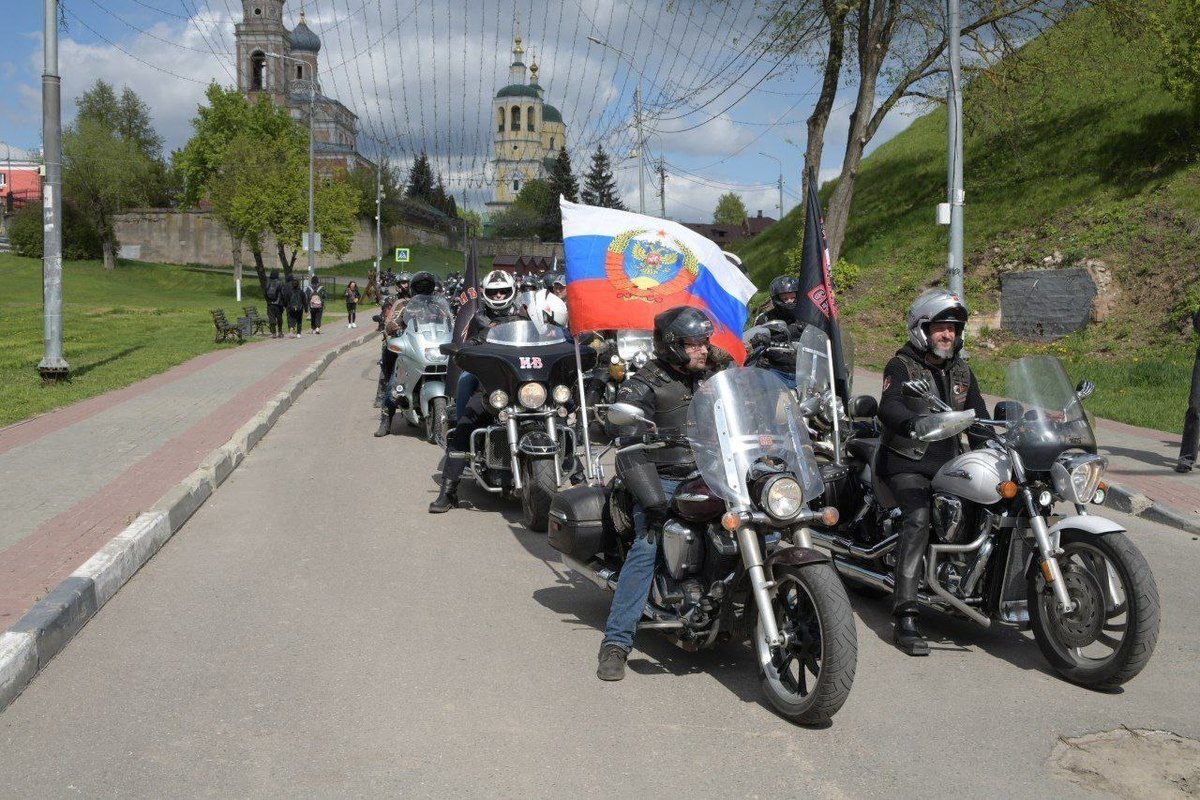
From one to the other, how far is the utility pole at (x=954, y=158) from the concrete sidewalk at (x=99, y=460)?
357 inches

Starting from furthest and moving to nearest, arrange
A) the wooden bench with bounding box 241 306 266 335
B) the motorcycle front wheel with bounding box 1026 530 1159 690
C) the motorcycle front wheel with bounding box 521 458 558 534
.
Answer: the wooden bench with bounding box 241 306 266 335 < the motorcycle front wheel with bounding box 521 458 558 534 < the motorcycle front wheel with bounding box 1026 530 1159 690

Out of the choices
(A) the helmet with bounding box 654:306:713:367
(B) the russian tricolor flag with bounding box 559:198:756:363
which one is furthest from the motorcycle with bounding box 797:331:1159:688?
(B) the russian tricolor flag with bounding box 559:198:756:363

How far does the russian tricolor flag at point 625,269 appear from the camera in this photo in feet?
26.7

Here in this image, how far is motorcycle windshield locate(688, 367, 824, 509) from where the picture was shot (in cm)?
471

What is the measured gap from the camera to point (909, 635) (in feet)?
18.2

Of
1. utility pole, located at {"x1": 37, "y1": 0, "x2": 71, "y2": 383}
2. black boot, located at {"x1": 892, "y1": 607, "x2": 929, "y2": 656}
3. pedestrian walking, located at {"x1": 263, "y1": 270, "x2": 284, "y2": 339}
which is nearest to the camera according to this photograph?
black boot, located at {"x1": 892, "y1": 607, "x2": 929, "y2": 656}

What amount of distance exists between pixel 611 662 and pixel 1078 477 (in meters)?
2.20

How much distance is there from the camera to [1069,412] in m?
5.27

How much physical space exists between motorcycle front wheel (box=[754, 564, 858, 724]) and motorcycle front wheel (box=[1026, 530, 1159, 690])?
122cm

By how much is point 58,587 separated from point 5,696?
1281 millimetres

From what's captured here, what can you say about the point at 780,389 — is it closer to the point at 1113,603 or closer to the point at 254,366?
the point at 1113,603

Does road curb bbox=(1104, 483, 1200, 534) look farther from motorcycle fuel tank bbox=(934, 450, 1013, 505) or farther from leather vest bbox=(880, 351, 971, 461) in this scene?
motorcycle fuel tank bbox=(934, 450, 1013, 505)

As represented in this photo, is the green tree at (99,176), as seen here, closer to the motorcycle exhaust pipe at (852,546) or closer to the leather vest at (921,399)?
the motorcycle exhaust pipe at (852,546)

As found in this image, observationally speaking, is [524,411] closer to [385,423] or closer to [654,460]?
[654,460]
